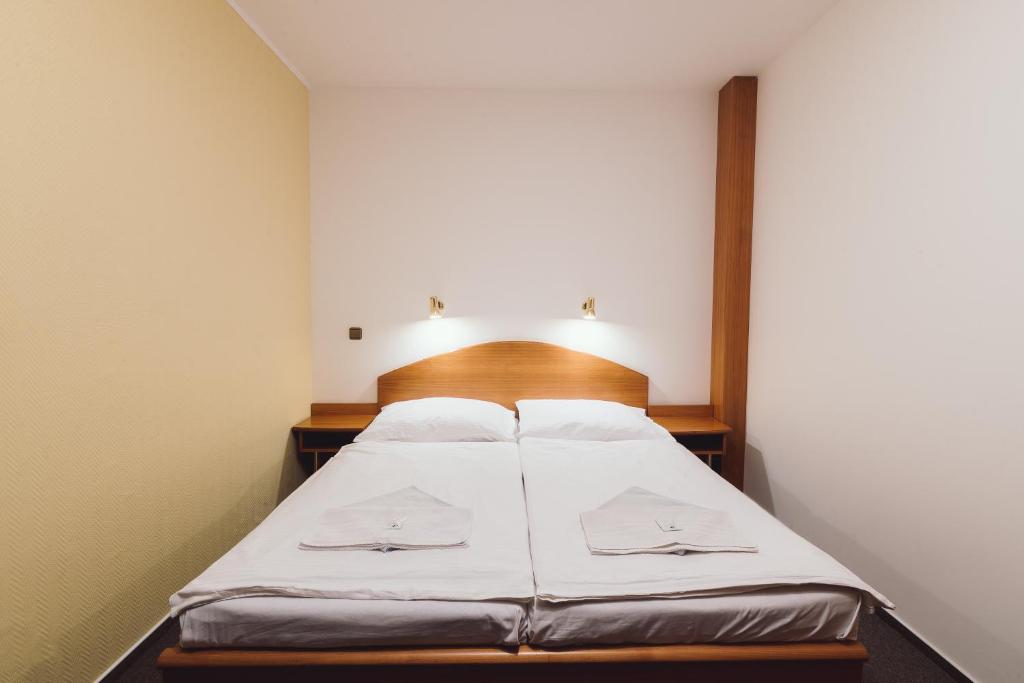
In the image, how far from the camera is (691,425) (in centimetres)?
282

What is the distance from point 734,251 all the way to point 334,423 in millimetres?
2484

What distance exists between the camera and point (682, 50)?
8.16ft

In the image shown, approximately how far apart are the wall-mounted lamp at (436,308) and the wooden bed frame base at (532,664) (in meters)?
1.98

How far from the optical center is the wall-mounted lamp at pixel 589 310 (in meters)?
2.93

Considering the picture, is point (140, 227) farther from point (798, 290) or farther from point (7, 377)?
point (798, 290)

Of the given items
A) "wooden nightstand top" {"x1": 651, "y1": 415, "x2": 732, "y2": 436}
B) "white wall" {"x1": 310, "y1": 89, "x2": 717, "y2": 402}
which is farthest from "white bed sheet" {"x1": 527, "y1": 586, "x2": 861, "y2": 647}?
"white wall" {"x1": 310, "y1": 89, "x2": 717, "y2": 402}

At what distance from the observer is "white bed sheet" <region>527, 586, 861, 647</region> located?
1195 mm

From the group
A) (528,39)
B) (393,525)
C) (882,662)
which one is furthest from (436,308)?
(882,662)

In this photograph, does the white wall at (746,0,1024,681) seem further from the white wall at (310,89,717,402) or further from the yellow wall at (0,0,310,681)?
the yellow wall at (0,0,310,681)

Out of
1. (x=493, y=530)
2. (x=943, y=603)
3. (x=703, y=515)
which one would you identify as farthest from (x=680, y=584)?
(x=943, y=603)

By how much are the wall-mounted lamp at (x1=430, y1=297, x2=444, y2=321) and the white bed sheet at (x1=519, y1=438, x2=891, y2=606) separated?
3.77 feet

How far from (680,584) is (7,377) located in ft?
5.75

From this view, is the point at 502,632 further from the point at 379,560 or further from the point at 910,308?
the point at 910,308

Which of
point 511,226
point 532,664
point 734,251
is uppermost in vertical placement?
point 511,226
